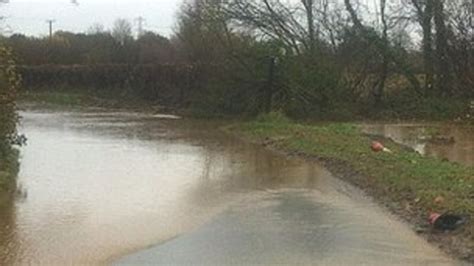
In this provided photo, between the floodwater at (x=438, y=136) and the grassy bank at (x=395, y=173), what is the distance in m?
0.99

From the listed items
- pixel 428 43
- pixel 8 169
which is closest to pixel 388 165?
pixel 8 169

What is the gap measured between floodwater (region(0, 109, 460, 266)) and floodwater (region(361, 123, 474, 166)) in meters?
3.92

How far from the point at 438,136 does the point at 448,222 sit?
14.4 m

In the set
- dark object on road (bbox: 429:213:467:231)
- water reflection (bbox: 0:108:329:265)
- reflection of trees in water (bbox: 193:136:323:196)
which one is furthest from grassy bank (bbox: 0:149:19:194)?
dark object on road (bbox: 429:213:467:231)

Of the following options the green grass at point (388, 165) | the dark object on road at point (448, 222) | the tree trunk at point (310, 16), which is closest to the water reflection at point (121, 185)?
the green grass at point (388, 165)

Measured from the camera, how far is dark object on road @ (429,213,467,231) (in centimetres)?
1086

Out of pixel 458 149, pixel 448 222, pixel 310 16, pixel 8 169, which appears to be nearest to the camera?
pixel 448 222

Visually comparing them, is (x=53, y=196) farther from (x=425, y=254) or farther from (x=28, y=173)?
(x=425, y=254)

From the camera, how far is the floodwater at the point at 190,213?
32.7ft

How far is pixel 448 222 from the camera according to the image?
434 inches

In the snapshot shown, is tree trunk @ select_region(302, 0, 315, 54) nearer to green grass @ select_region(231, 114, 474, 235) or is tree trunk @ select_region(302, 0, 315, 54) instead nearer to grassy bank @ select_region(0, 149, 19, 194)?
green grass @ select_region(231, 114, 474, 235)

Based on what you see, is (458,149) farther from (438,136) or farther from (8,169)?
(8,169)

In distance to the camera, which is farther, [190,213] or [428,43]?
[428,43]

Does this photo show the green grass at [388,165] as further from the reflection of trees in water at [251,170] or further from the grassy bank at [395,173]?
the reflection of trees in water at [251,170]
